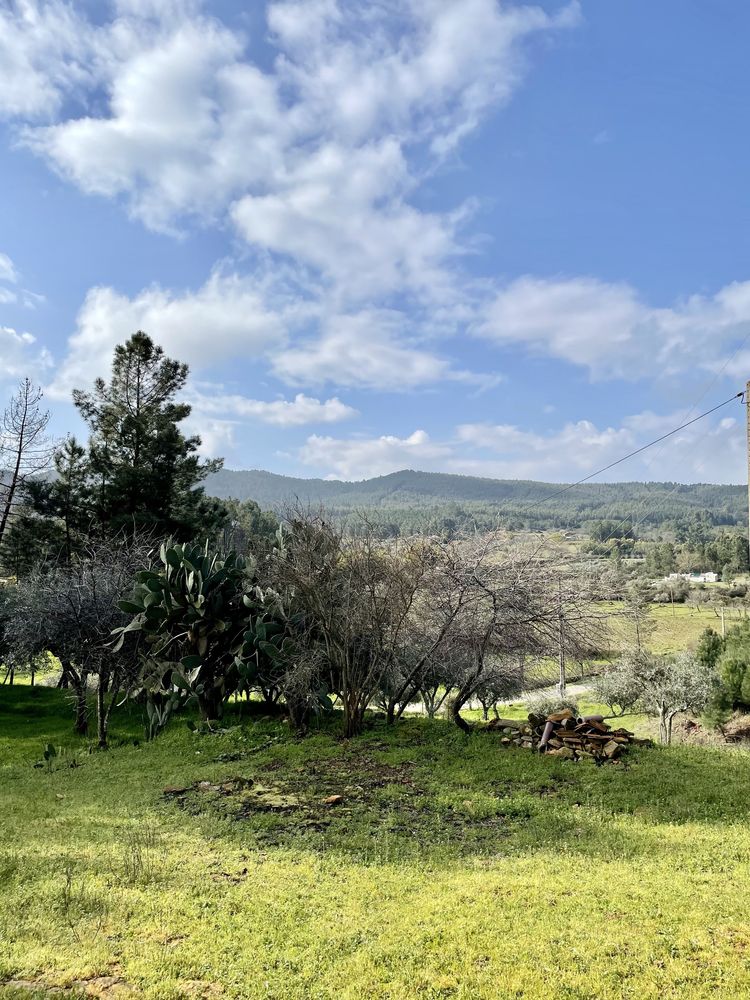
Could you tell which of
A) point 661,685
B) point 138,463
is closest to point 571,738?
point 661,685

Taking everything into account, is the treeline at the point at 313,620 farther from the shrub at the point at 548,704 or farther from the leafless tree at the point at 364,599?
the shrub at the point at 548,704

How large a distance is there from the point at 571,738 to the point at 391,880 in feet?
17.7

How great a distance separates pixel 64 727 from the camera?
14.6m

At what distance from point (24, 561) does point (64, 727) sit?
344 inches

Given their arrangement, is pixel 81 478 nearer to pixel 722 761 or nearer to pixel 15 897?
pixel 15 897

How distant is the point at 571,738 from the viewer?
9453 mm

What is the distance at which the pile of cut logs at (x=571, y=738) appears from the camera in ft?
29.8

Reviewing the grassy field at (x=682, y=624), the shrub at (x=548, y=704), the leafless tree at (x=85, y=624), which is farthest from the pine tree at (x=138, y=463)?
the grassy field at (x=682, y=624)

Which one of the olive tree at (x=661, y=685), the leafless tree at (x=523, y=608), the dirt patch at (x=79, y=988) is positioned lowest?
the olive tree at (x=661, y=685)

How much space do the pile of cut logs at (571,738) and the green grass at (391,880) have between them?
385mm

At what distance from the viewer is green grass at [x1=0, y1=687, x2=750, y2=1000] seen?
12.2ft

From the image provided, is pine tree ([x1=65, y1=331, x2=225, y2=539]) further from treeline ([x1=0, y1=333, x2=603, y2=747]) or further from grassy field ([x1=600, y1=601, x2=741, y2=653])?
grassy field ([x1=600, y1=601, x2=741, y2=653])

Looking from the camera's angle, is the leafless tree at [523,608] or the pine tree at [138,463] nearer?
the leafless tree at [523,608]

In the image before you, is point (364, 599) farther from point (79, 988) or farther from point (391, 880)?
point (79, 988)
